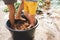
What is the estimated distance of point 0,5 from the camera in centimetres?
291

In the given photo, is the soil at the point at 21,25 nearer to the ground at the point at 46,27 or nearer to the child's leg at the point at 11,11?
the child's leg at the point at 11,11

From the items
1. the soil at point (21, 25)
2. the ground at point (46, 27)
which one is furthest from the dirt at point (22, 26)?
the ground at point (46, 27)

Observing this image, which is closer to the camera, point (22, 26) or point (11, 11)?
point (11, 11)

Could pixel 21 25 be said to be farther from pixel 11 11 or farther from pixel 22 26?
pixel 11 11

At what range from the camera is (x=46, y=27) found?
223 centimetres

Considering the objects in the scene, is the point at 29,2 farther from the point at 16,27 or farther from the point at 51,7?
the point at 51,7

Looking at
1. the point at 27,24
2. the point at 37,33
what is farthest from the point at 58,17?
the point at 27,24

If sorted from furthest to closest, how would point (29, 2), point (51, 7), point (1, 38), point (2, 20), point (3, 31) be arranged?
point (51, 7) → point (2, 20) → point (3, 31) → point (1, 38) → point (29, 2)

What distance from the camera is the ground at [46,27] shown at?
2.04 meters

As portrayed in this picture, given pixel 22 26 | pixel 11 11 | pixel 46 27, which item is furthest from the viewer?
pixel 46 27

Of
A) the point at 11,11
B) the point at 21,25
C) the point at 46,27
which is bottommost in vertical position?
the point at 46,27

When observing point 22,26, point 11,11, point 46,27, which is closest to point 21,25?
point 22,26

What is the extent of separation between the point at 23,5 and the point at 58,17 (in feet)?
3.03

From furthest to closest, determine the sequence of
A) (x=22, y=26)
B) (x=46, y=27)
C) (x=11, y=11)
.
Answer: (x=46, y=27) → (x=22, y=26) → (x=11, y=11)
